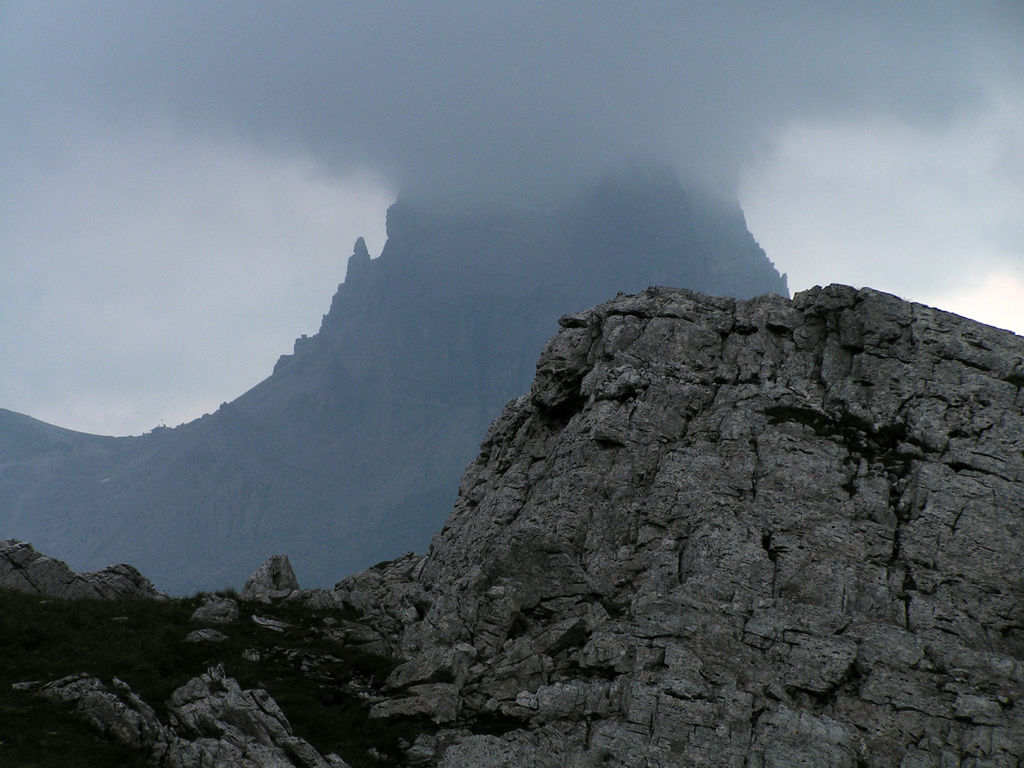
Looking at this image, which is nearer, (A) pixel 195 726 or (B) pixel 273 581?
(A) pixel 195 726

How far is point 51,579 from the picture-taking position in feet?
163

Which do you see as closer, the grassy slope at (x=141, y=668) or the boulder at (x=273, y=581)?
the grassy slope at (x=141, y=668)

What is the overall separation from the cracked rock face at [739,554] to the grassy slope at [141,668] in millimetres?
3322

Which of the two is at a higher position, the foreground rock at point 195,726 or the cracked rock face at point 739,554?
the cracked rock face at point 739,554

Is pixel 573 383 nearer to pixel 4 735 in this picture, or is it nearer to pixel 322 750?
pixel 322 750

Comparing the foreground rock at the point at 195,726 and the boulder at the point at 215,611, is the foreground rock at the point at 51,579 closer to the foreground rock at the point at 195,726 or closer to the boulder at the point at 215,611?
the boulder at the point at 215,611

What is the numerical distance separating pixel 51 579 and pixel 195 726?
83.0ft

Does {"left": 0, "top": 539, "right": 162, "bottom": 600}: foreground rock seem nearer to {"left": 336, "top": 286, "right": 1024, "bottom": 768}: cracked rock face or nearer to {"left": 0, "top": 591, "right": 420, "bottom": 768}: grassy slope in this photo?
{"left": 0, "top": 591, "right": 420, "bottom": 768}: grassy slope

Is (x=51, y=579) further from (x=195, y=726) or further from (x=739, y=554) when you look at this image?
(x=739, y=554)

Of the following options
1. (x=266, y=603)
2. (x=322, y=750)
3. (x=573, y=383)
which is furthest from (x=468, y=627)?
(x=573, y=383)

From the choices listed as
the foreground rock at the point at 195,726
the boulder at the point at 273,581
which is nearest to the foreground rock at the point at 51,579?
the boulder at the point at 273,581

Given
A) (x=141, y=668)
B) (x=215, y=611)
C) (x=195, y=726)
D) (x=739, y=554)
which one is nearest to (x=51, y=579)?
(x=215, y=611)

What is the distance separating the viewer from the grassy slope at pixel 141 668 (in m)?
28.7

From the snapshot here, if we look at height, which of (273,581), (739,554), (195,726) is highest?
(739,554)
